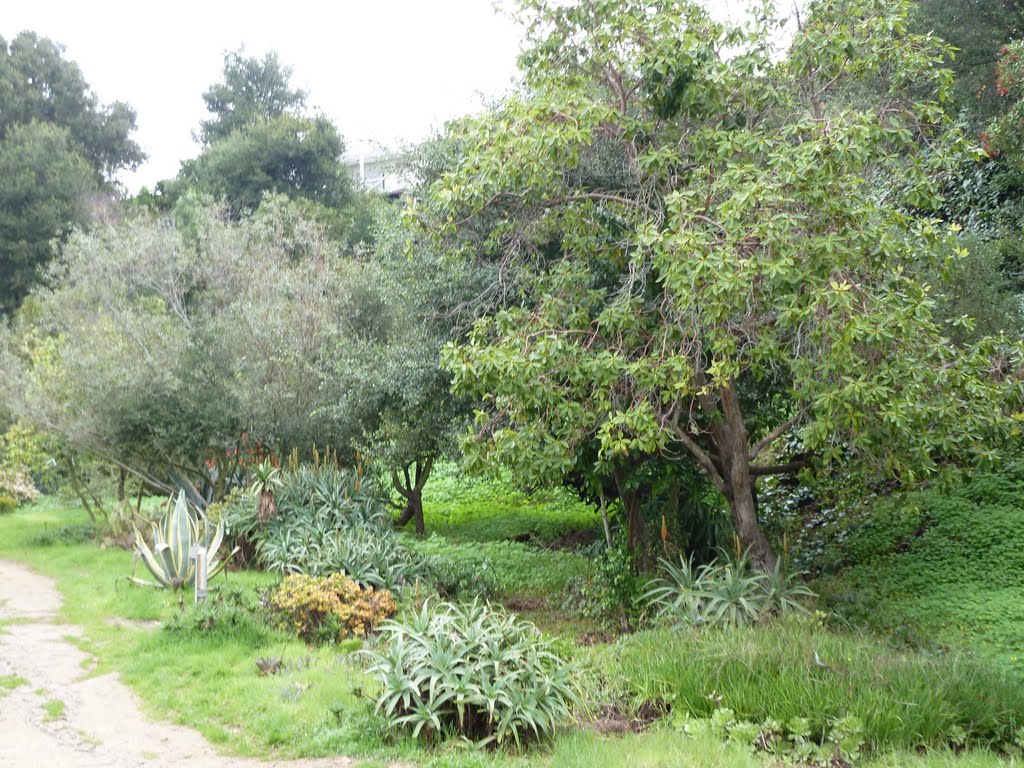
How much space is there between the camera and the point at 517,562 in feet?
46.4

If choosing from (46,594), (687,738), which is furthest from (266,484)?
(687,738)

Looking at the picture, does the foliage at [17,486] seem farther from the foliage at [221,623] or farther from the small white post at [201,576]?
the foliage at [221,623]

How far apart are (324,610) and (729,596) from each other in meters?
3.83

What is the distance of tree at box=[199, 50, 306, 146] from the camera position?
4256 centimetres

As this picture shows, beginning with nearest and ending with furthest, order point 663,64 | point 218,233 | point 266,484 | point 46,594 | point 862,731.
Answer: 1. point 862,731
2. point 663,64
3. point 46,594
4. point 266,484
5. point 218,233

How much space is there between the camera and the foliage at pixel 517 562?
12656mm

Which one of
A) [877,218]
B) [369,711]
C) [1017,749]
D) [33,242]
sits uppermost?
[33,242]

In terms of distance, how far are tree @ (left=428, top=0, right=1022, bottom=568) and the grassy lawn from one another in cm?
179

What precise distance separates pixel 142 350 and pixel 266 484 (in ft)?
13.0

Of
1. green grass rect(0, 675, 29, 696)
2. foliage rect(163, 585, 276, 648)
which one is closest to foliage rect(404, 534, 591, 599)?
foliage rect(163, 585, 276, 648)

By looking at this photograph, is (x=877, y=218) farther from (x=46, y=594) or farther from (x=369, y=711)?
(x=46, y=594)

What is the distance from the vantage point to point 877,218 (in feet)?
27.2

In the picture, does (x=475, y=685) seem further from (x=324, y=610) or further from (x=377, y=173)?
(x=377, y=173)

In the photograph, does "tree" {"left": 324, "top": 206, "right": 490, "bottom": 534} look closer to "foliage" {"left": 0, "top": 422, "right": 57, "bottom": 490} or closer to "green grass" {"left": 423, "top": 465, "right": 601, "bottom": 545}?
"green grass" {"left": 423, "top": 465, "right": 601, "bottom": 545}
